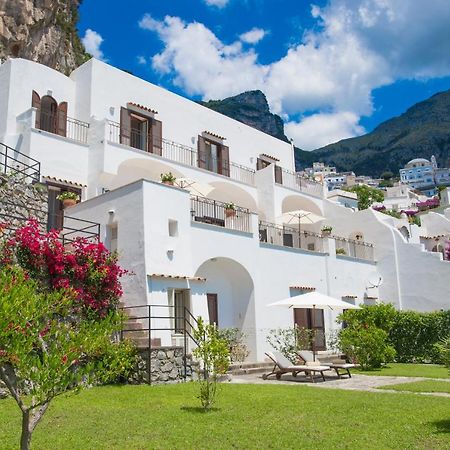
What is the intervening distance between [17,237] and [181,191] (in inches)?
209

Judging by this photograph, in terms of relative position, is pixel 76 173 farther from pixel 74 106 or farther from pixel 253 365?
pixel 253 365

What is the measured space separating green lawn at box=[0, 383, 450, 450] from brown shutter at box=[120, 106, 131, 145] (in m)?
11.5

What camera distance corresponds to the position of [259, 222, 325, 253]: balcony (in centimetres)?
2152

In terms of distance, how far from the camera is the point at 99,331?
5.10 meters

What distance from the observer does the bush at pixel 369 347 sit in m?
17.4

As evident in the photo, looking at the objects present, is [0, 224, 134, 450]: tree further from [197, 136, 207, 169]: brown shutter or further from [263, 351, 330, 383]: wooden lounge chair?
[197, 136, 207, 169]: brown shutter

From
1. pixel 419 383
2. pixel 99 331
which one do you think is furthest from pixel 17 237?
pixel 419 383

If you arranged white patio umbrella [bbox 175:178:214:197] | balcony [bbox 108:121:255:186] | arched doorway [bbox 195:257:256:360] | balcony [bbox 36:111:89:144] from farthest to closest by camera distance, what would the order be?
balcony [bbox 108:121:255:186] → white patio umbrella [bbox 175:178:214:197] → balcony [bbox 36:111:89:144] → arched doorway [bbox 195:257:256:360]

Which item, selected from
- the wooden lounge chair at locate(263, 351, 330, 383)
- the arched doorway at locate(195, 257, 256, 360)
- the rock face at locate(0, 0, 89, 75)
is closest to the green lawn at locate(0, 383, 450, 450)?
the wooden lounge chair at locate(263, 351, 330, 383)

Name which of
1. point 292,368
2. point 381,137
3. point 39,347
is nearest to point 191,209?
point 292,368

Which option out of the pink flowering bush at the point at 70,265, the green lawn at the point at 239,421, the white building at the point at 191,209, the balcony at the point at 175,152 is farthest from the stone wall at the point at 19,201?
the green lawn at the point at 239,421

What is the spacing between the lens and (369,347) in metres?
17.4

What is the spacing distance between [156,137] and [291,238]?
7793 millimetres

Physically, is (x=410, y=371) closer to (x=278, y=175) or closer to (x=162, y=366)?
(x=162, y=366)
